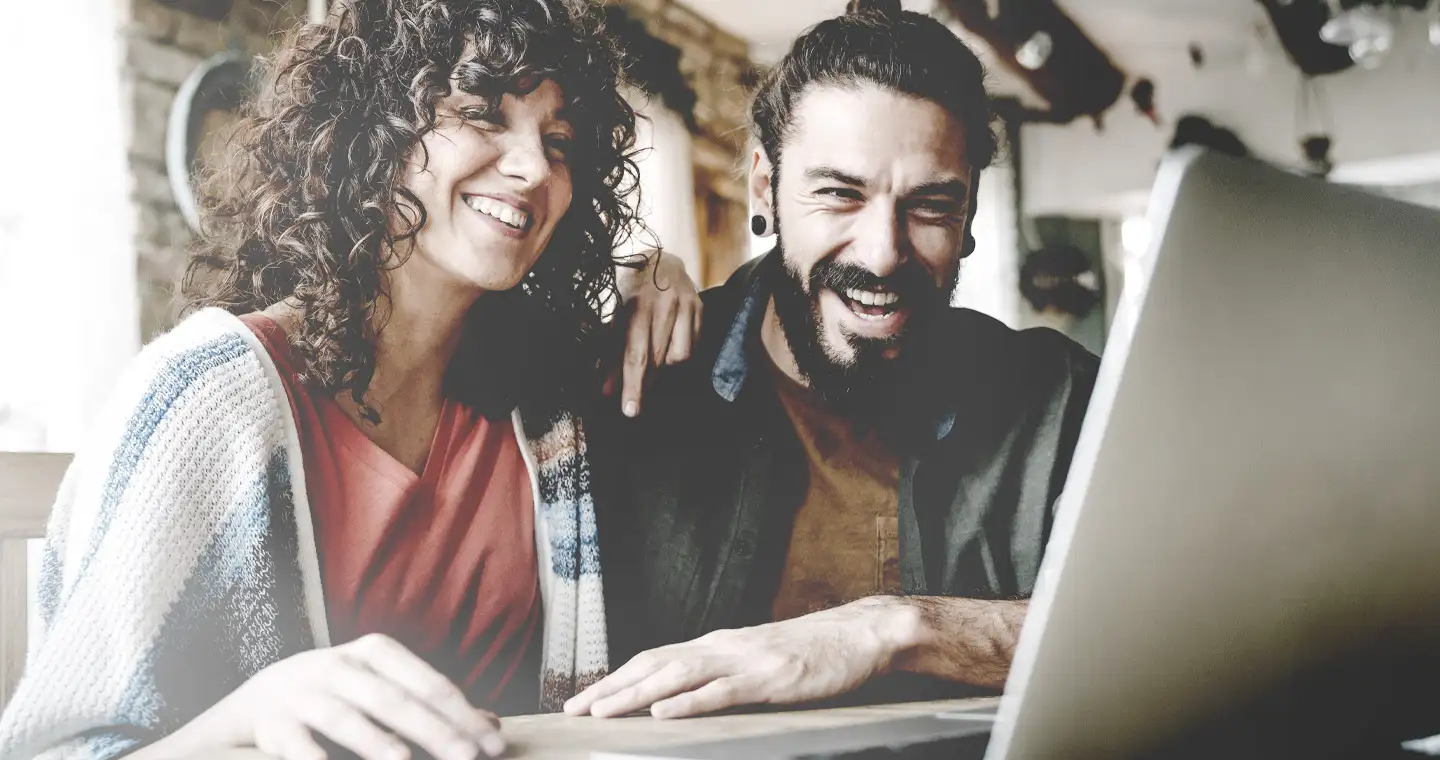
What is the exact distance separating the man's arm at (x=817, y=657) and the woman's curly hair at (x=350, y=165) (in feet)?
1.29

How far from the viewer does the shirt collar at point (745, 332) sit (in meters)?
1.51

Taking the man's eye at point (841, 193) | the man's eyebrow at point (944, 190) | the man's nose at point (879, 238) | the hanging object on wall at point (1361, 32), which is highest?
the hanging object on wall at point (1361, 32)

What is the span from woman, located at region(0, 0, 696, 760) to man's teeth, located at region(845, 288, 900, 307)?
0.23 meters

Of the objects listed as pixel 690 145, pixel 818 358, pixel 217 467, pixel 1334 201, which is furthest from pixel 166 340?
pixel 1334 201

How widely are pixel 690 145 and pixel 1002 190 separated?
1.47ft

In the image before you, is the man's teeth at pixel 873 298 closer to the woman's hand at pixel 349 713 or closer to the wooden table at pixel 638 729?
the wooden table at pixel 638 729

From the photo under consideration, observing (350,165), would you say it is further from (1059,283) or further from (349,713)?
(1059,283)

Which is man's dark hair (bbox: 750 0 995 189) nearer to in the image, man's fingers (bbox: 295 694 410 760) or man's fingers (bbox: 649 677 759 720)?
man's fingers (bbox: 649 677 759 720)

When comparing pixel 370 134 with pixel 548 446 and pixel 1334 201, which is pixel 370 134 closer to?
pixel 548 446

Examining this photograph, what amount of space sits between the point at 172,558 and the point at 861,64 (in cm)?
103

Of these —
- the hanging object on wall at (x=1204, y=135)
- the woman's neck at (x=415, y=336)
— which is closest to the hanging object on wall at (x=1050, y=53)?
the hanging object on wall at (x=1204, y=135)

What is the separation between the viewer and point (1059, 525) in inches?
24.5

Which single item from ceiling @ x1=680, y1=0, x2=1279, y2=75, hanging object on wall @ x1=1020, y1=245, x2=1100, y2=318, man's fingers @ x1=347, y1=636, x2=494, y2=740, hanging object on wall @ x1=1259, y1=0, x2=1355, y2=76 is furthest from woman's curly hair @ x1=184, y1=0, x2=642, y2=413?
hanging object on wall @ x1=1259, y1=0, x2=1355, y2=76

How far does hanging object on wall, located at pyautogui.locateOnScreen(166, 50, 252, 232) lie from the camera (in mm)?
1337
